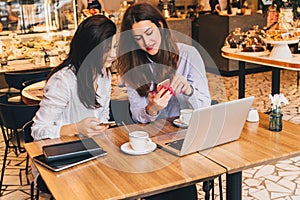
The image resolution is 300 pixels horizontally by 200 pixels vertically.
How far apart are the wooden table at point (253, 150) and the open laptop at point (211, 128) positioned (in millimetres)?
41

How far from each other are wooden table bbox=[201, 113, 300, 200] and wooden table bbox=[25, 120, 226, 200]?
75 mm

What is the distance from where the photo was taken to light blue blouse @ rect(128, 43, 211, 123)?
2.34 meters

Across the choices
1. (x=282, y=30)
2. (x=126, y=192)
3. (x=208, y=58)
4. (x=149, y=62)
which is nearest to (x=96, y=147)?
(x=126, y=192)

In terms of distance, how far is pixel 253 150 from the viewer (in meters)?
1.74

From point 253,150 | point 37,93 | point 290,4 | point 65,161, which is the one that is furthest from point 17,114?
point 290,4

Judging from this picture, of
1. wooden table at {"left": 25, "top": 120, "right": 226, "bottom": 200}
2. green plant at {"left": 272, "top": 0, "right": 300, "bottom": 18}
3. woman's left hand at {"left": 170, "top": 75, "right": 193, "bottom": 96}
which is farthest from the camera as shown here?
green plant at {"left": 272, "top": 0, "right": 300, "bottom": 18}

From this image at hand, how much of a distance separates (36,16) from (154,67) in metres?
3.22

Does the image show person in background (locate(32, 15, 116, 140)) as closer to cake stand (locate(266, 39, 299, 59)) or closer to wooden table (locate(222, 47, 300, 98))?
wooden table (locate(222, 47, 300, 98))

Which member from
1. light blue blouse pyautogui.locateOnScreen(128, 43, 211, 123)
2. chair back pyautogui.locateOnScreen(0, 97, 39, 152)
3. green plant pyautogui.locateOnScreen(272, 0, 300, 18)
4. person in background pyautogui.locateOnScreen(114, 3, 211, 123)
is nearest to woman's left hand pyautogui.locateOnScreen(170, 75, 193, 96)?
person in background pyautogui.locateOnScreen(114, 3, 211, 123)

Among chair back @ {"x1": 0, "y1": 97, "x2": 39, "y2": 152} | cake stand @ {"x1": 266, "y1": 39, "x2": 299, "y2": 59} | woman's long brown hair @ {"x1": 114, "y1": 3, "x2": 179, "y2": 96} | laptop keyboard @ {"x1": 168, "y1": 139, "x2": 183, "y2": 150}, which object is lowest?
chair back @ {"x1": 0, "y1": 97, "x2": 39, "y2": 152}

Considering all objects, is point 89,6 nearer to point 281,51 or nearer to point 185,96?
point 281,51

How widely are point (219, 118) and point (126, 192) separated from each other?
0.52 meters

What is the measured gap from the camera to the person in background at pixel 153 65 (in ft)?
7.45

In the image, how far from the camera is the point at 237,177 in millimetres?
1871
